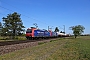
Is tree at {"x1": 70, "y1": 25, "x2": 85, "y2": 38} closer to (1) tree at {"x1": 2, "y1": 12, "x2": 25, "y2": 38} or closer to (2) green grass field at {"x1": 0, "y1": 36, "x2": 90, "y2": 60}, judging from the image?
(1) tree at {"x1": 2, "y1": 12, "x2": 25, "y2": 38}

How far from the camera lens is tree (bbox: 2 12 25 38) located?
61659mm

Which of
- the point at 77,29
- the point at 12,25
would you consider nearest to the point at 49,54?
the point at 12,25

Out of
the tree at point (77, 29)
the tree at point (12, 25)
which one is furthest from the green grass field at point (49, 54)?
the tree at point (77, 29)

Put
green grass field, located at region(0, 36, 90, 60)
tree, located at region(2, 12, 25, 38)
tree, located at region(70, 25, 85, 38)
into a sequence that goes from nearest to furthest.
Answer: green grass field, located at region(0, 36, 90, 60)
tree, located at region(2, 12, 25, 38)
tree, located at region(70, 25, 85, 38)

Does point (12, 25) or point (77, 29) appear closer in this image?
point (12, 25)

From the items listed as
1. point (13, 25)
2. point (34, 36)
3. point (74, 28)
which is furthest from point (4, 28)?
point (74, 28)

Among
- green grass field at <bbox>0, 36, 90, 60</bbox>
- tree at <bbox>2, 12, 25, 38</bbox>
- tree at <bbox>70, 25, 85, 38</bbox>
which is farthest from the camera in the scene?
tree at <bbox>70, 25, 85, 38</bbox>

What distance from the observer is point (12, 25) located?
2477 inches

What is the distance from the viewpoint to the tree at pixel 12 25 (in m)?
61.7

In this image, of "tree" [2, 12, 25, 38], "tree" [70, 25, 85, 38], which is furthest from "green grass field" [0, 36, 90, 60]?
"tree" [70, 25, 85, 38]

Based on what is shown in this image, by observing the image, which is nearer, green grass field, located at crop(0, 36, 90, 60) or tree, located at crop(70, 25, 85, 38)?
→ green grass field, located at crop(0, 36, 90, 60)

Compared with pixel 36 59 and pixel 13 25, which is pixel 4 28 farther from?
pixel 36 59

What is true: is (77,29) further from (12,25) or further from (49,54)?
(49,54)

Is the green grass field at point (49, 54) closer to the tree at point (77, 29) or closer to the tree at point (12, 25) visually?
the tree at point (12, 25)
